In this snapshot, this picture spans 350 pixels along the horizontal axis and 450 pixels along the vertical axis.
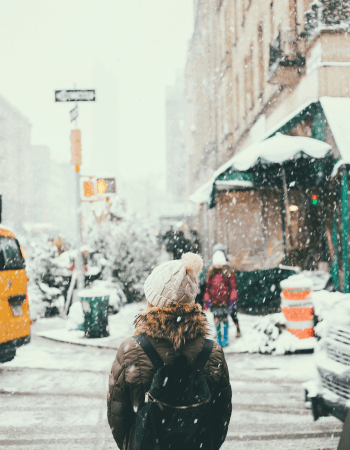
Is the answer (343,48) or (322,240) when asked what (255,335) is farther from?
(343,48)

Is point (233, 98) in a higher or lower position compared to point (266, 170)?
higher

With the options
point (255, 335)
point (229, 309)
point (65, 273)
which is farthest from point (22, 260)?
point (65, 273)

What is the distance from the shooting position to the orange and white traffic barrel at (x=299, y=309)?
7809mm

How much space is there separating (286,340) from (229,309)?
41.3 inches

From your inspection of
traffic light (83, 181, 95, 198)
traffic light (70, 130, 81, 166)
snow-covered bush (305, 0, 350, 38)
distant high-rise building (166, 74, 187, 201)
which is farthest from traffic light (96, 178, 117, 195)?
distant high-rise building (166, 74, 187, 201)

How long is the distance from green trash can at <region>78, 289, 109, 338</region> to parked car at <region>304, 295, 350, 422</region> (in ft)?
17.7

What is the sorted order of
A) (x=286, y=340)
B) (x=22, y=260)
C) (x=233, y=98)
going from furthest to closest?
(x=233, y=98) < (x=286, y=340) < (x=22, y=260)

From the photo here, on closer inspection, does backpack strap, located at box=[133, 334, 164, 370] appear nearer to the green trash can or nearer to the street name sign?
the green trash can

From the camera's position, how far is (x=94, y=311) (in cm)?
908

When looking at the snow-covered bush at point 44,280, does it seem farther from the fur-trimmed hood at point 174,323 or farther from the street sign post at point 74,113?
the fur-trimmed hood at point 174,323

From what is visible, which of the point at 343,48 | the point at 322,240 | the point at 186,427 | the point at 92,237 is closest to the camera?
the point at 186,427

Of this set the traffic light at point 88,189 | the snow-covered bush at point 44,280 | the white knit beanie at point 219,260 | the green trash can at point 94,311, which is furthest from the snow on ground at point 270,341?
the snow-covered bush at point 44,280

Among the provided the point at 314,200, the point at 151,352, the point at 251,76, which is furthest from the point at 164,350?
the point at 251,76

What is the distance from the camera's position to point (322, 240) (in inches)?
464
